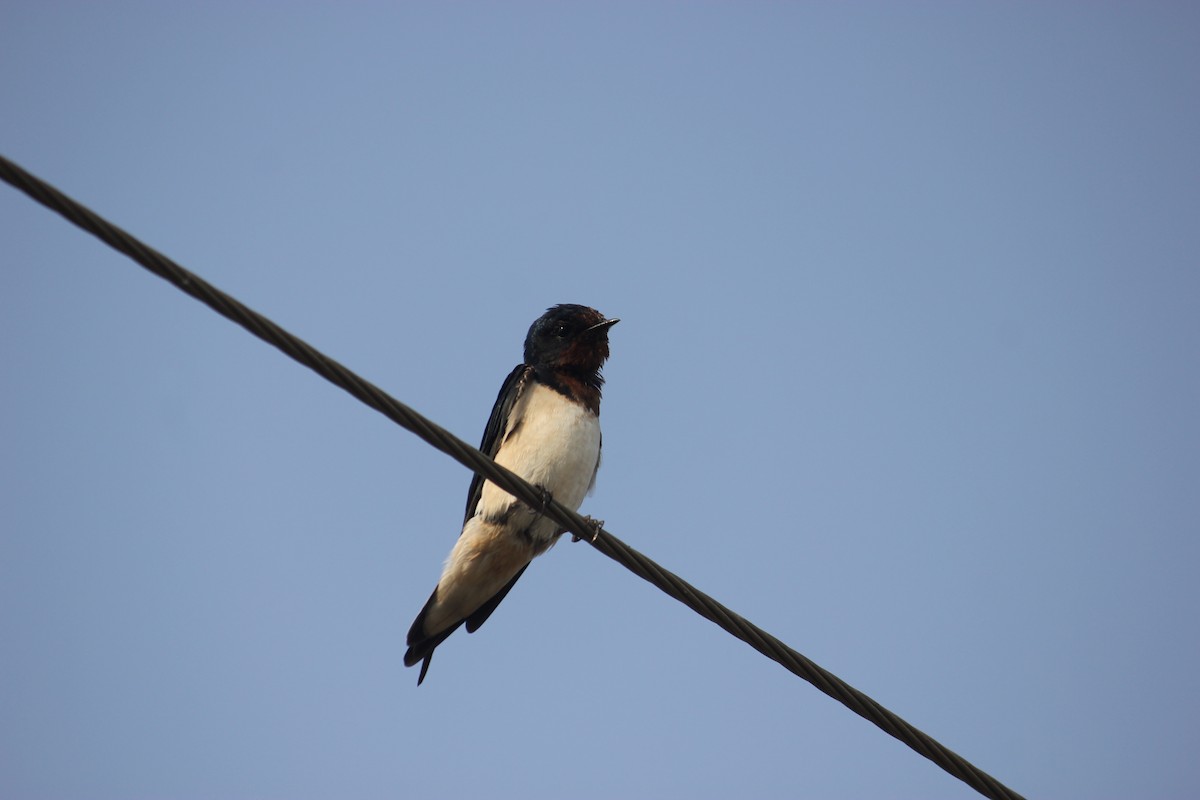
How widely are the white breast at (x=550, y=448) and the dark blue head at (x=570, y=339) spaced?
1.10ft

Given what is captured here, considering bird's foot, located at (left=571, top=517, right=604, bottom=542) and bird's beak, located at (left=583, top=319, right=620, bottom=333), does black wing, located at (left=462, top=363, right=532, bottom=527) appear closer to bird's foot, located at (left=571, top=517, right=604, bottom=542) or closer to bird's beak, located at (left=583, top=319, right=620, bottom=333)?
bird's beak, located at (left=583, top=319, right=620, bottom=333)

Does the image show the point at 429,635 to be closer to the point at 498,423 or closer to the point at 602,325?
the point at 498,423

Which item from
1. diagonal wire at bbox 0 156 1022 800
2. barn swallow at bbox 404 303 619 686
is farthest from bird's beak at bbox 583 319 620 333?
diagonal wire at bbox 0 156 1022 800

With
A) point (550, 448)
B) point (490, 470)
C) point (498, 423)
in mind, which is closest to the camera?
point (490, 470)

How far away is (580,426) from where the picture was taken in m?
6.46

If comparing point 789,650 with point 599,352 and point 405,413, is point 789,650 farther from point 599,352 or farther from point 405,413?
point 599,352

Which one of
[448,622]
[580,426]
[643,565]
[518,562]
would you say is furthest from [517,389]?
[643,565]

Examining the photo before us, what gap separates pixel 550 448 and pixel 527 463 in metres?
0.16

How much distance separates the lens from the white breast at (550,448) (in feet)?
20.7

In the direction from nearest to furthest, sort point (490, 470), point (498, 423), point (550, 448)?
point (490, 470) → point (550, 448) → point (498, 423)

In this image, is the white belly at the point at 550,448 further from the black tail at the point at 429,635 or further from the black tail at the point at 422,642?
the black tail at the point at 422,642

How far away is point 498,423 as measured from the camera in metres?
6.77

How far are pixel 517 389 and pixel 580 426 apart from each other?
569 mm

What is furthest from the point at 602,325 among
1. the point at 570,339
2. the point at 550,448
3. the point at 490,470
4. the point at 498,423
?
the point at 490,470
